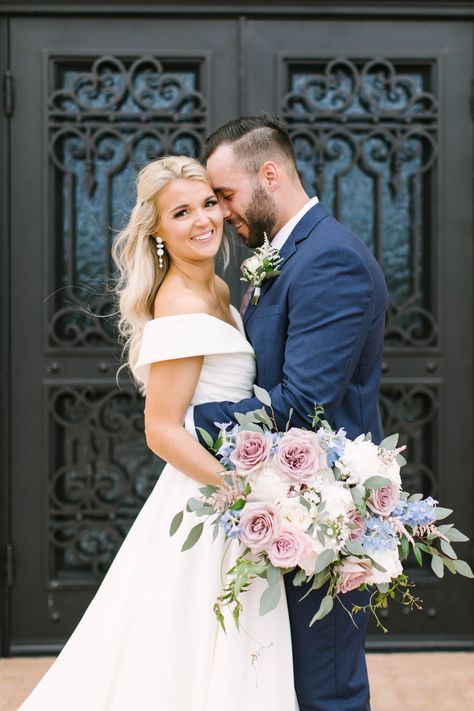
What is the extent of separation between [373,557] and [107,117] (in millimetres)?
2598

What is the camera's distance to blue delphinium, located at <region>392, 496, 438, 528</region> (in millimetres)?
2189

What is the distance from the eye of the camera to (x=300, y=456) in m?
2.08

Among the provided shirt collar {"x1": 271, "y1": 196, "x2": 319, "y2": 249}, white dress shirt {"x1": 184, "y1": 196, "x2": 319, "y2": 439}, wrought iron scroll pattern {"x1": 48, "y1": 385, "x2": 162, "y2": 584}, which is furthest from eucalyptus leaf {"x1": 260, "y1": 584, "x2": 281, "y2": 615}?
wrought iron scroll pattern {"x1": 48, "y1": 385, "x2": 162, "y2": 584}

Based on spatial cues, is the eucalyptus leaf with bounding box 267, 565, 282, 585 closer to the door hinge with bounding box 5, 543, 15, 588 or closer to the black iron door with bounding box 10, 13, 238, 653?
the black iron door with bounding box 10, 13, 238, 653

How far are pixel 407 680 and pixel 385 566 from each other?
6.10ft

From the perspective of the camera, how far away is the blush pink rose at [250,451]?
2.09m

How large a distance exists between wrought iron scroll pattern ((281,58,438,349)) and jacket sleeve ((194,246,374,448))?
174cm

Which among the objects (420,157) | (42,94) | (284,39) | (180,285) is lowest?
(180,285)

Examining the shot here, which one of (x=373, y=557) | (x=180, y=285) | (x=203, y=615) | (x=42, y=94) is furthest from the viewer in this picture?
(x=42, y=94)

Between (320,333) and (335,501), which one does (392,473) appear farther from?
(320,333)

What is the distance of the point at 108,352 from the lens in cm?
398

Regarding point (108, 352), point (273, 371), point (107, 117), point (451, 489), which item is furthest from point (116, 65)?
point (451, 489)

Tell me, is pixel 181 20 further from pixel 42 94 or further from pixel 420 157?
pixel 420 157

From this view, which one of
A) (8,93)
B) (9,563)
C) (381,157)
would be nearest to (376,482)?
(381,157)
